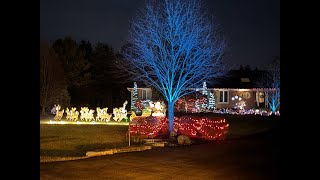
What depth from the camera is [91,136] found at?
18.8 m

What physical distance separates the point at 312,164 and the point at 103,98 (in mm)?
37737

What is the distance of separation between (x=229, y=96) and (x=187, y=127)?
20378 millimetres

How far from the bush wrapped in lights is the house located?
48.3 ft

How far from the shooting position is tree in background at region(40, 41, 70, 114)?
34.1 m

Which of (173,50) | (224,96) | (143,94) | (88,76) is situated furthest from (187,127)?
(88,76)

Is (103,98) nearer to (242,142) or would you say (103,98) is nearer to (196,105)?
(196,105)

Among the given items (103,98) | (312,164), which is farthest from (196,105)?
(312,164)

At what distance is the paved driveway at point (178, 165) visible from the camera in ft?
32.2

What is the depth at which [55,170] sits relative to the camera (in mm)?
10398

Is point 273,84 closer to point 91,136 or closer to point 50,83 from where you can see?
point 50,83

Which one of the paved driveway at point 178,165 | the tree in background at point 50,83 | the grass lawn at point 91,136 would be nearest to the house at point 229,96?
the tree in background at point 50,83

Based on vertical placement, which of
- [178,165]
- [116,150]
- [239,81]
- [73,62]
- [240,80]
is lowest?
[178,165]

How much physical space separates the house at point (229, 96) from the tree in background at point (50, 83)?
6.46m

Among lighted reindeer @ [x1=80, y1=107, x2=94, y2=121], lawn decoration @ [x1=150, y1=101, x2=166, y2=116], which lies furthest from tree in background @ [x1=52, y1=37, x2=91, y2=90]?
lawn decoration @ [x1=150, y1=101, x2=166, y2=116]
